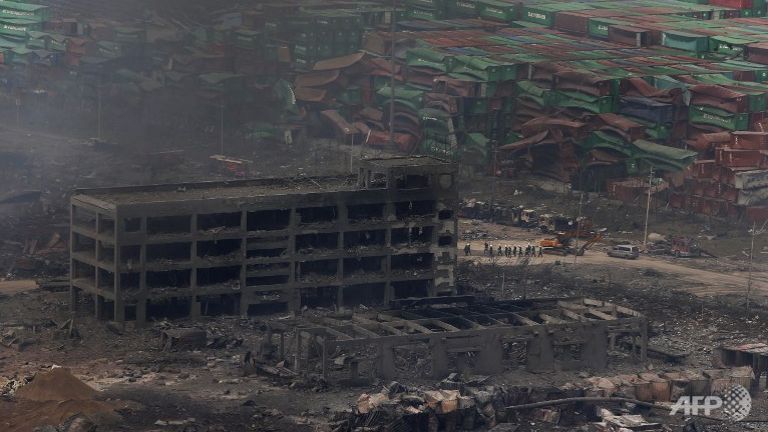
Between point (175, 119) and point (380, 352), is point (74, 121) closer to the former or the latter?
point (175, 119)

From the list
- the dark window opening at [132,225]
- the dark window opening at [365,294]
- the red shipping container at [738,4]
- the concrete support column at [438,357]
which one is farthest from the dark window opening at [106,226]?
the red shipping container at [738,4]

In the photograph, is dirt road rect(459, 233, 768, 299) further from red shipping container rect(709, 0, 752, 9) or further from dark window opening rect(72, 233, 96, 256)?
red shipping container rect(709, 0, 752, 9)

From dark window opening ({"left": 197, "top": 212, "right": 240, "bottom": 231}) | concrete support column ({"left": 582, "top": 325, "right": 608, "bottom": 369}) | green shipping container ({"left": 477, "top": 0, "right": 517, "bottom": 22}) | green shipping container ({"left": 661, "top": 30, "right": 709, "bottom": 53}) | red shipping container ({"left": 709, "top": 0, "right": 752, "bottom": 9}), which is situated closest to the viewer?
→ concrete support column ({"left": 582, "top": 325, "right": 608, "bottom": 369})

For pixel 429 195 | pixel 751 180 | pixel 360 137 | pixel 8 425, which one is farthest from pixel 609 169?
pixel 8 425

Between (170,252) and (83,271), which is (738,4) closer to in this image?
(170,252)

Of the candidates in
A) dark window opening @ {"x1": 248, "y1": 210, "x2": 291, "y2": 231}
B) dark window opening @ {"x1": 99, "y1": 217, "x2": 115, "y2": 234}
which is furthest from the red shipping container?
dark window opening @ {"x1": 99, "y1": 217, "x2": 115, "y2": 234}

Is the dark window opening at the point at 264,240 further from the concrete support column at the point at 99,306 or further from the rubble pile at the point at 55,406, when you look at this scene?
the rubble pile at the point at 55,406
